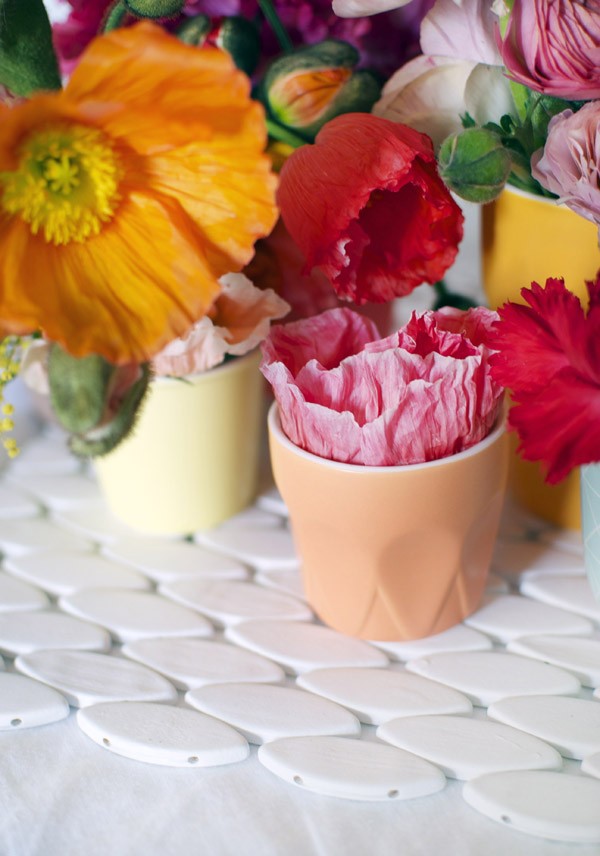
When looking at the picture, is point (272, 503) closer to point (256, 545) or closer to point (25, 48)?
point (256, 545)

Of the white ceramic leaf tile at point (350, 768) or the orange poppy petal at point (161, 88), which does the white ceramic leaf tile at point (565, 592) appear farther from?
the orange poppy petal at point (161, 88)

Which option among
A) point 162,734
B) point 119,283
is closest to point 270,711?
point 162,734

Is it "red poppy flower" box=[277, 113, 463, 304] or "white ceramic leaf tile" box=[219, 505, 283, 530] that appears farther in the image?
"white ceramic leaf tile" box=[219, 505, 283, 530]

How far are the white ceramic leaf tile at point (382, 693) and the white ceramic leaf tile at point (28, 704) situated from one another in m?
0.07

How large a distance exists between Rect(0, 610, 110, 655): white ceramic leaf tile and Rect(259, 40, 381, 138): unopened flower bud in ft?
0.60

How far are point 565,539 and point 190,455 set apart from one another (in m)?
0.14

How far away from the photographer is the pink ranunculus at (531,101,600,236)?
0.29 metres

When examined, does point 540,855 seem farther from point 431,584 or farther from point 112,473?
point 112,473

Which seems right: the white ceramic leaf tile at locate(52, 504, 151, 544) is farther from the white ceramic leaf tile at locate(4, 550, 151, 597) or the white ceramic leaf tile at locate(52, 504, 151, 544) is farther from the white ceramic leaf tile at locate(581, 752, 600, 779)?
the white ceramic leaf tile at locate(581, 752, 600, 779)

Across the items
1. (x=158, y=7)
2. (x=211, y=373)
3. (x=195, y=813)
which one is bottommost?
(x=195, y=813)

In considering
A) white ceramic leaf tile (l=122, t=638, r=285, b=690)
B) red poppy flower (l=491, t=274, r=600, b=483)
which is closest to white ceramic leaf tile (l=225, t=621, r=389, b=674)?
white ceramic leaf tile (l=122, t=638, r=285, b=690)

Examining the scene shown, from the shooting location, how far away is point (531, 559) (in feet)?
1.28

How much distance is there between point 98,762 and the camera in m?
0.30

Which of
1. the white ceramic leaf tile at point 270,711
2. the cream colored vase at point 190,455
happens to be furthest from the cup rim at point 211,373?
the white ceramic leaf tile at point 270,711
